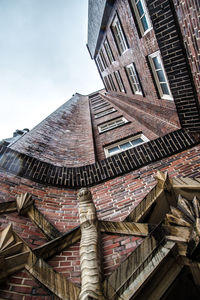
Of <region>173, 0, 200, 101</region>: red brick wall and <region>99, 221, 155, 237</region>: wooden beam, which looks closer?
<region>99, 221, 155, 237</region>: wooden beam

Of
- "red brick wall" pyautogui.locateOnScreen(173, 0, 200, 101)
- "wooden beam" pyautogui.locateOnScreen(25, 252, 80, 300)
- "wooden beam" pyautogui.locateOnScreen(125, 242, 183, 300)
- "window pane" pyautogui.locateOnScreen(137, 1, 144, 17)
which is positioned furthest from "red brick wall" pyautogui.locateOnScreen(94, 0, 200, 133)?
A: "wooden beam" pyautogui.locateOnScreen(25, 252, 80, 300)

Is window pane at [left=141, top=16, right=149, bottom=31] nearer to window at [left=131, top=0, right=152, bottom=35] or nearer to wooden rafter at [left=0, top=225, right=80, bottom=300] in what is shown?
window at [left=131, top=0, right=152, bottom=35]

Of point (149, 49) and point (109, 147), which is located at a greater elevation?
point (149, 49)

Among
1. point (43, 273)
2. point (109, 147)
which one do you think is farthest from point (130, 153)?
point (43, 273)

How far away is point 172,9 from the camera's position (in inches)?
154

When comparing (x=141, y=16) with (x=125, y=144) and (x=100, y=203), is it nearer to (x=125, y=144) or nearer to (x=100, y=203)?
(x=125, y=144)

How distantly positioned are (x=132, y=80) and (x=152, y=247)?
8405 millimetres

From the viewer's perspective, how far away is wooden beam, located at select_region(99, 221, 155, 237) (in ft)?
7.78

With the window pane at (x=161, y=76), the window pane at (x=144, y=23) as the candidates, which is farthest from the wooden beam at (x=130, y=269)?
the window pane at (x=144, y=23)

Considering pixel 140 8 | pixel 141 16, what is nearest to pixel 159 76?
pixel 141 16

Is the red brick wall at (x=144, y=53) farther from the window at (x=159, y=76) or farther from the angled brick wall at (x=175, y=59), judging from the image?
the angled brick wall at (x=175, y=59)

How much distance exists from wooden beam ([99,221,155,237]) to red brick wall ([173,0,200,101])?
3.12 meters

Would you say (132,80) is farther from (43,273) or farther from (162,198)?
(43,273)

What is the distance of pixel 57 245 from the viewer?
91.0 inches
